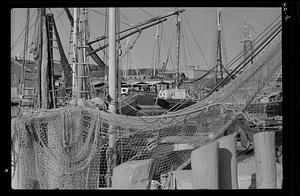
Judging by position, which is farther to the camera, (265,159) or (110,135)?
(110,135)

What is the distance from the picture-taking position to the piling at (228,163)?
85.1 inches

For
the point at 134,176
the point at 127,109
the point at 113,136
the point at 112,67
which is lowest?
the point at 134,176

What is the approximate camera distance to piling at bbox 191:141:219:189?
205cm

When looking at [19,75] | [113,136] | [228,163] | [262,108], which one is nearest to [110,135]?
[113,136]

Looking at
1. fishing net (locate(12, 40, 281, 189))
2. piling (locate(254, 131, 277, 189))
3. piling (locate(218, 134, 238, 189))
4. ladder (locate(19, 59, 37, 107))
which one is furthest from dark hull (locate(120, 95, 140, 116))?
piling (locate(254, 131, 277, 189))

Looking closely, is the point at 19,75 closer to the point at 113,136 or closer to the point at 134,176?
the point at 113,136

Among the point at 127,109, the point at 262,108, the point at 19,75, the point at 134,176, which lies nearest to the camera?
the point at 134,176

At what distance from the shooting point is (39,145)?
240 cm

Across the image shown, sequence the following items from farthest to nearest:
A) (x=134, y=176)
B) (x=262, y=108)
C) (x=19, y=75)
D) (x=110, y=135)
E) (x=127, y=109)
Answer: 1. (x=127, y=109)
2. (x=262, y=108)
3. (x=110, y=135)
4. (x=19, y=75)
5. (x=134, y=176)

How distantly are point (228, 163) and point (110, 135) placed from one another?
0.81 meters

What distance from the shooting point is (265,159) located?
7.29ft

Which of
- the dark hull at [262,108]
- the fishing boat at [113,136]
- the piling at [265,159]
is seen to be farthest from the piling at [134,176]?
the dark hull at [262,108]
